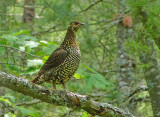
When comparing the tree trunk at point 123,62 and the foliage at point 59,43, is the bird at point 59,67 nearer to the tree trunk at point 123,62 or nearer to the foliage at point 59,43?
the foliage at point 59,43

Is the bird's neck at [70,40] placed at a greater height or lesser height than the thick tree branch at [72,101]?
greater

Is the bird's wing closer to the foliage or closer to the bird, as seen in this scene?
the bird

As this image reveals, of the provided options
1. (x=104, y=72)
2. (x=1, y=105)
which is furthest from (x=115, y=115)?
(x=104, y=72)

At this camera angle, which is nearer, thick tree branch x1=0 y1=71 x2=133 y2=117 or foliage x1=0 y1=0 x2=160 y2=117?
thick tree branch x1=0 y1=71 x2=133 y2=117

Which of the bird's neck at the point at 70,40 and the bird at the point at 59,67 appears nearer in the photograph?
the bird at the point at 59,67

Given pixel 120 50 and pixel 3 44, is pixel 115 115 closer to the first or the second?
pixel 3 44

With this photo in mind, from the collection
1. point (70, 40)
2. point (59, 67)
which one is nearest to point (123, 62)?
point (70, 40)

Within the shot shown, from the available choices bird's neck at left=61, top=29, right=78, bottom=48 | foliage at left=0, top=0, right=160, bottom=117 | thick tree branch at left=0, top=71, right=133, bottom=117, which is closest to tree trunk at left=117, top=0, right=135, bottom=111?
foliage at left=0, top=0, right=160, bottom=117

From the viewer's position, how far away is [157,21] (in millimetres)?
3857

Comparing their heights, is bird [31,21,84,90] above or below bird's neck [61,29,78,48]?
below

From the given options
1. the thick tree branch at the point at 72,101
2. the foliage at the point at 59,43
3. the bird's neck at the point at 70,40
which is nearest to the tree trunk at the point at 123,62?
the foliage at the point at 59,43

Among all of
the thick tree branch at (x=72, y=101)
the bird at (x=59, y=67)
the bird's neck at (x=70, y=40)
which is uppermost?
the bird's neck at (x=70, y=40)

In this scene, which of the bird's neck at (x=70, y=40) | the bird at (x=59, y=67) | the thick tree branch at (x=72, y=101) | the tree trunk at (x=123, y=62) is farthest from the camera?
the tree trunk at (x=123, y=62)

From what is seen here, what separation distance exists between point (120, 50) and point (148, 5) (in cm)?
316
